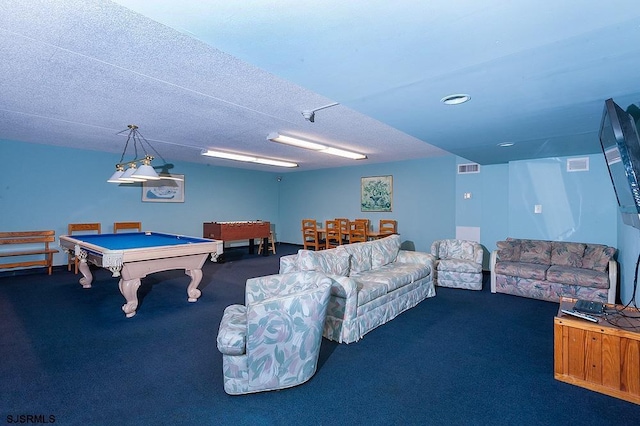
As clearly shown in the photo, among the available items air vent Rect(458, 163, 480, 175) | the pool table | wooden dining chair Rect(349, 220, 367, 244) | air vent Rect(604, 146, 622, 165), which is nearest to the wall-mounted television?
air vent Rect(604, 146, 622, 165)

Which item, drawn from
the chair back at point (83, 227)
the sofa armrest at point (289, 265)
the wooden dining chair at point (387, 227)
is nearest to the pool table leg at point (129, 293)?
the sofa armrest at point (289, 265)

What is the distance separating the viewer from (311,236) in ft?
26.7

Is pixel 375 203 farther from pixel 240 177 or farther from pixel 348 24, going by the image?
pixel 348 24

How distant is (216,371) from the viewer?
2432 millimetres

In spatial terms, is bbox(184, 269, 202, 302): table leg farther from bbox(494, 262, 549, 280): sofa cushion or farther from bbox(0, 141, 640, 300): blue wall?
bbox(494, 262, 549, 280): sofa cushion

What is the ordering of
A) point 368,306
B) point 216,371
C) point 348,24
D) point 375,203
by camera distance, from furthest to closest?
point 375,203 → point 368,306 → point 216,371 → point 348,24

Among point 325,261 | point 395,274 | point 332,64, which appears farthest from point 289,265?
point 332,64

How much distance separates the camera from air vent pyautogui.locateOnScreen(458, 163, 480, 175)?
6.14 meters

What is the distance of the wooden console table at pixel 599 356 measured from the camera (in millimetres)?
2115

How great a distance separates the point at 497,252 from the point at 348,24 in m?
4.55

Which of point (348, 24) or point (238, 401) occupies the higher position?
point (348, 24)

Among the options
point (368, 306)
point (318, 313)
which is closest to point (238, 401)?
point (318, 313)

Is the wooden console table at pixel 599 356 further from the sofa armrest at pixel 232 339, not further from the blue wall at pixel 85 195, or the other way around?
the blue wall at pixel 85 195

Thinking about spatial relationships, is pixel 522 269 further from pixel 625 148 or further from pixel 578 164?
pixel 625 148
